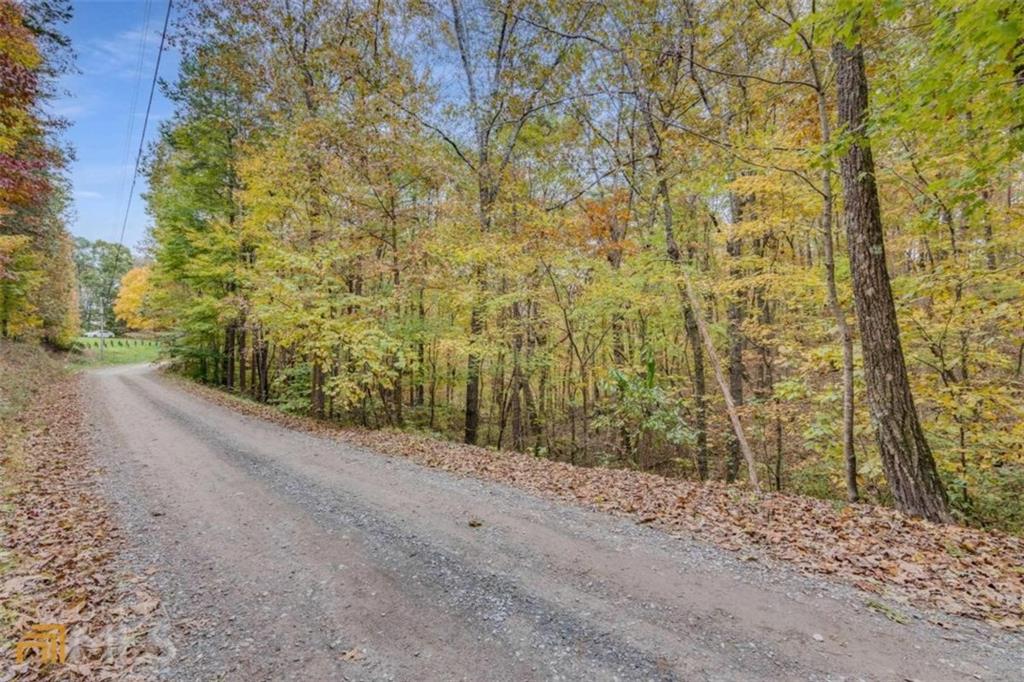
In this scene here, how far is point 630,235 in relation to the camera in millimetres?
14016

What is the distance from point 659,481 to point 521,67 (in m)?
10.4

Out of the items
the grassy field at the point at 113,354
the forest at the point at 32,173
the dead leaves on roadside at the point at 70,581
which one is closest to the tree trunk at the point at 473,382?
the dead leaves on roadside at the point at 70,581

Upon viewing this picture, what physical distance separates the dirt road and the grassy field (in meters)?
28.0

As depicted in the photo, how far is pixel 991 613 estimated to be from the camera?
3232 millimetres

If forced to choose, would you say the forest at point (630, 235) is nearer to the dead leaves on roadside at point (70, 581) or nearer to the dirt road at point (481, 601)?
the dirt road at point (481, 601)

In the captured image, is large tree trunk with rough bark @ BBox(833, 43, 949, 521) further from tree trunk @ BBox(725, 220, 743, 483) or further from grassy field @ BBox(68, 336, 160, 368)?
grassy field @ BBox(68, 336, 160, 368)

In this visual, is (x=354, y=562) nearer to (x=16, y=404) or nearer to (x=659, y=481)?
(x=659, y=481)

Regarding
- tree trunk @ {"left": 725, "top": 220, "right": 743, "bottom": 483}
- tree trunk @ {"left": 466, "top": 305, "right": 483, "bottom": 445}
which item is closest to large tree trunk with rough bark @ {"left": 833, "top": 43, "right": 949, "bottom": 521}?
tree trunk @ {"left": 725, "top": 220, "right": 743, "bottom": 483}

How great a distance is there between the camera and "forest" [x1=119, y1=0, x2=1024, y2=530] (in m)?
6.73

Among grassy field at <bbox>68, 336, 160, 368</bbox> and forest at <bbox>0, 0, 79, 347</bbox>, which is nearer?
forest at <bbox>0, 0, 79, 347</bbox>

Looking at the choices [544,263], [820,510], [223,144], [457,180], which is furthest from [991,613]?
[223,144]

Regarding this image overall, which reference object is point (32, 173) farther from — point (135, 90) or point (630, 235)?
point (630, 235)

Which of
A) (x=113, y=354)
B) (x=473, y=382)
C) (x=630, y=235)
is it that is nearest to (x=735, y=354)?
(x=630, y=235)

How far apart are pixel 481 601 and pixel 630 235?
12.4m
